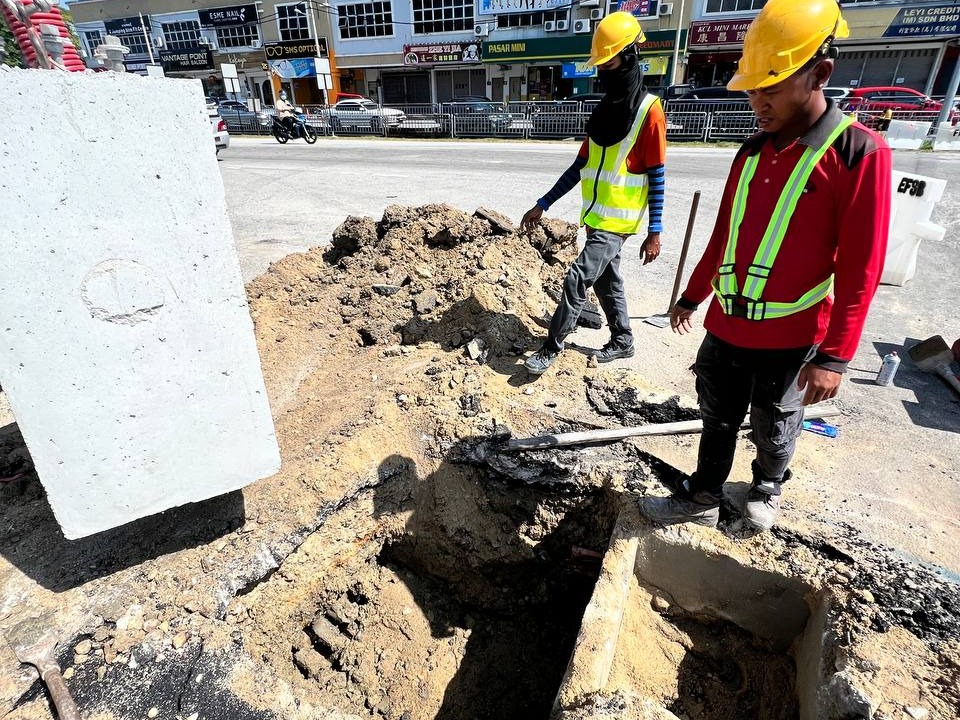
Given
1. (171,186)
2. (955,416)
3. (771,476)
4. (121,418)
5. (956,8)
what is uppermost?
(956,8)

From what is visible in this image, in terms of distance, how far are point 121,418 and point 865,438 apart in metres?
3.96

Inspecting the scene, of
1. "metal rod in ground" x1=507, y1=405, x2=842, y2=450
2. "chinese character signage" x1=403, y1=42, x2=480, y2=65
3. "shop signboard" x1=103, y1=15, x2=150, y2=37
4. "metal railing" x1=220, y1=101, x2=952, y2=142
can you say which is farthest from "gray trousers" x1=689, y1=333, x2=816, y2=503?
A: "shop signboard" x1=103, y1=15, x2=150, y2=37

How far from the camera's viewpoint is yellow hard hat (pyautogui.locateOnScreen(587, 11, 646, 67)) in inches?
124

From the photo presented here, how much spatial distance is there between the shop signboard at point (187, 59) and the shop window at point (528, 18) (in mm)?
24053

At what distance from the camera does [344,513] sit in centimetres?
274

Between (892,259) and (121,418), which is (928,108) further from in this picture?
(121,418)

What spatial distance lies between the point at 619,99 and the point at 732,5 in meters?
31.5

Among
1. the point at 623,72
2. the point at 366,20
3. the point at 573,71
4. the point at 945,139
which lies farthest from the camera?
the point at 366,20

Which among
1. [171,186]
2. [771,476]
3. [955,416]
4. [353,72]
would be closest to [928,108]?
[955,416]

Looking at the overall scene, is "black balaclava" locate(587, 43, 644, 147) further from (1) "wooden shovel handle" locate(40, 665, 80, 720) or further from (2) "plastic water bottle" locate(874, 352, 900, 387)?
(1) "wooden shovel handle" locate(40, 665, 80, 720)

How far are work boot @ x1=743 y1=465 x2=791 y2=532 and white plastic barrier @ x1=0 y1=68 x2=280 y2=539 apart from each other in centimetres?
216

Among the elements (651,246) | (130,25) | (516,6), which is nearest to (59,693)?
(651,246)

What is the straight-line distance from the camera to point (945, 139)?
50.0ft

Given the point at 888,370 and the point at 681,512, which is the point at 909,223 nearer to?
the point at 888,370
